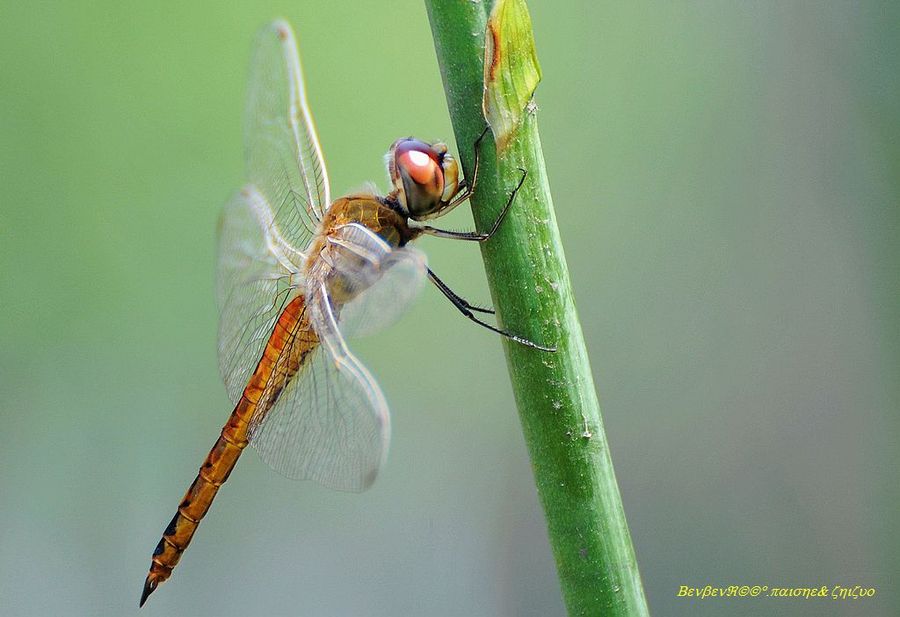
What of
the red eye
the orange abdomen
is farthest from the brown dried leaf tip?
the orange abdomen

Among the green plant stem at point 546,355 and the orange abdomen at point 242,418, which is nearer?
the green plant stem at point 546,355

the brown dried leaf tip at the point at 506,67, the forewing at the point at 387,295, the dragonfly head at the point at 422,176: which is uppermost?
the brown dried leaf tip at the point at 506,67

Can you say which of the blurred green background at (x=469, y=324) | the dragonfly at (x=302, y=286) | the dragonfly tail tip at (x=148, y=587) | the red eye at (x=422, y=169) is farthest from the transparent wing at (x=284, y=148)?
the blurred green background at (x=469, y=324)

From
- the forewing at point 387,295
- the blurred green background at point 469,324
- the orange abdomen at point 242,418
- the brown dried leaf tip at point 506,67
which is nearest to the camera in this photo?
the brown dried leaf tip at point 506,67

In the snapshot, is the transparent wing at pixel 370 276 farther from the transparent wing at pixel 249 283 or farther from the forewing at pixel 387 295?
the transparent wing at pixel 249 283

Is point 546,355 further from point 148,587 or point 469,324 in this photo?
point 469,324

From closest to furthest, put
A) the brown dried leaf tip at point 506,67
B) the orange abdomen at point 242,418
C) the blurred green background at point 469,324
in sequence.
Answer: the brown dried leaf tip at point 506,67 < the orange abdomen at point 242,418 < the blurred green background at point 469,324
